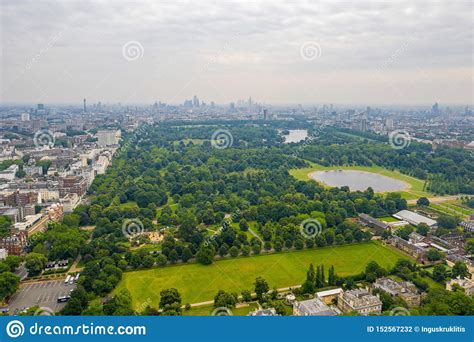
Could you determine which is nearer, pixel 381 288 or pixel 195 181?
pixel 381 288

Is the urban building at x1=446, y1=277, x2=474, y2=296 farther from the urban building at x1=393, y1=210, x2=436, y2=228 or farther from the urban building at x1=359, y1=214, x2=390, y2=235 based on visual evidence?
the urban building at x1=393, y1=210, x2=436, y2=228

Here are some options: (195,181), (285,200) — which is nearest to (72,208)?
(195,181)

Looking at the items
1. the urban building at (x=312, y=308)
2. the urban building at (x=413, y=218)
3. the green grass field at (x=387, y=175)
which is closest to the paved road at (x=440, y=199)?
the green grass field at (x=387, y=175)

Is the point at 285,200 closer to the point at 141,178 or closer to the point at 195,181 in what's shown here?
the point at 195,181

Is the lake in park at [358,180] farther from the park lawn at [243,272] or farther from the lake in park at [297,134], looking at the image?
the lake in park at [297,134]

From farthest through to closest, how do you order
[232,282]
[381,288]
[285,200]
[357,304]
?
[285,200] < [232,282] < [381,288] < [357,304]
